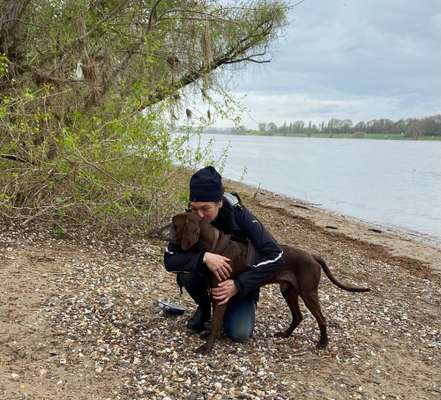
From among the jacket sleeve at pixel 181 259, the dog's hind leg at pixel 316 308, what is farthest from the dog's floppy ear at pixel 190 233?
the dog's hind leg at pixel 316 308

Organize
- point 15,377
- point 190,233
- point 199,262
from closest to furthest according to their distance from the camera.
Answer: point 15,377, point 190,233, point 199,262

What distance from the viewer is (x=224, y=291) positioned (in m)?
4.24

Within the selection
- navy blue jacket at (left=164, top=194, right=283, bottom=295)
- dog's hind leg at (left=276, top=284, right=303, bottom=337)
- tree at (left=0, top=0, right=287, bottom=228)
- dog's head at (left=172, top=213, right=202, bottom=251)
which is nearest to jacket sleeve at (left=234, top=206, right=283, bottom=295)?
navy blue jacket at (left=164, top=194, right=283, bottom=295)

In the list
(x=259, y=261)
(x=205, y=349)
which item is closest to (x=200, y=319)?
(x=205, y=349)

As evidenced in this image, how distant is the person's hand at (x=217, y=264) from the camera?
4168 millimetres

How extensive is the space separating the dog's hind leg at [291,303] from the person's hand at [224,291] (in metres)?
0.58

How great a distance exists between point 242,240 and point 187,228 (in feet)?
2.03

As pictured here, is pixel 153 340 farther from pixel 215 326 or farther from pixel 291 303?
pixel 291 303

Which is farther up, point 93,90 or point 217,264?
point 93,90

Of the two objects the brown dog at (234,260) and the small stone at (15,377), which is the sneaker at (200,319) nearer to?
the brown dog at (234,260)

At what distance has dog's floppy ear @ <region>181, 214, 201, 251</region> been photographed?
13.5 ft

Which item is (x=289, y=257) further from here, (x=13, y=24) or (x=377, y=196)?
(x=377, y=196)

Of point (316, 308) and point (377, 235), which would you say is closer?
point (316, 308)

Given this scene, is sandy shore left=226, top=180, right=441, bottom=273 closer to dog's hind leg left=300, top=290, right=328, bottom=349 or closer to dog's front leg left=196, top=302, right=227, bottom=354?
dog's hind leg left=300, top=290, right=328, bottom=349
